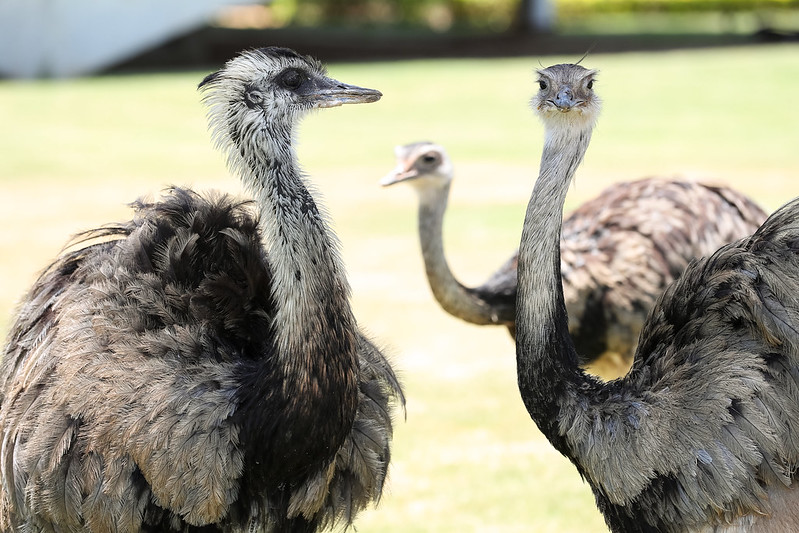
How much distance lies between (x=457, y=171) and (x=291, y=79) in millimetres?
11876

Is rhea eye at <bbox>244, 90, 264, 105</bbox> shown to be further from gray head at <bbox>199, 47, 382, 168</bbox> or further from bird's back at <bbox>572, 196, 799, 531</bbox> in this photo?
bird's back at <bbox>572, 196, 799, 531</bbox>

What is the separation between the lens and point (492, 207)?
1373cm

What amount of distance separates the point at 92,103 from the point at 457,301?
17640mm

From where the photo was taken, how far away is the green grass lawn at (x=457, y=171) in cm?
666

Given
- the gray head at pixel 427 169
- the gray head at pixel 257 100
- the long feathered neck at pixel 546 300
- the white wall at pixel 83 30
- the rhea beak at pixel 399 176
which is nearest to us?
the gray head at pixel 257 100

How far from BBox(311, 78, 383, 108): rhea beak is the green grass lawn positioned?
35.7 inches

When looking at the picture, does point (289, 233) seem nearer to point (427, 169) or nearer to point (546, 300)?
point (546, 300)

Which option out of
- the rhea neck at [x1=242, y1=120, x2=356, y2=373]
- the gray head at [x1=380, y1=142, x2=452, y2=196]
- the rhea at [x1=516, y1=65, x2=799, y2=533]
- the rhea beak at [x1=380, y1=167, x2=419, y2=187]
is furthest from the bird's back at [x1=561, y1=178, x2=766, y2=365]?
the rhea neck at [x1=242, y1=120, x2=356, y2=373]

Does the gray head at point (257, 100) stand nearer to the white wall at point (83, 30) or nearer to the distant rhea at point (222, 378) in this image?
the distant rhea at point (222, 378)

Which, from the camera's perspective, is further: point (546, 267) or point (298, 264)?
point (546, 267)

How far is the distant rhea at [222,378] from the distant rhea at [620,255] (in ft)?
6.29

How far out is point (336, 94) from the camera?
4.36 meters

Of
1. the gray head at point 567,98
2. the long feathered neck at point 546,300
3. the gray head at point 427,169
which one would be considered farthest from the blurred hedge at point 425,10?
the long feathered neck at point 546,300

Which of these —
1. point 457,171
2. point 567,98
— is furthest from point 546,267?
point 457,171
